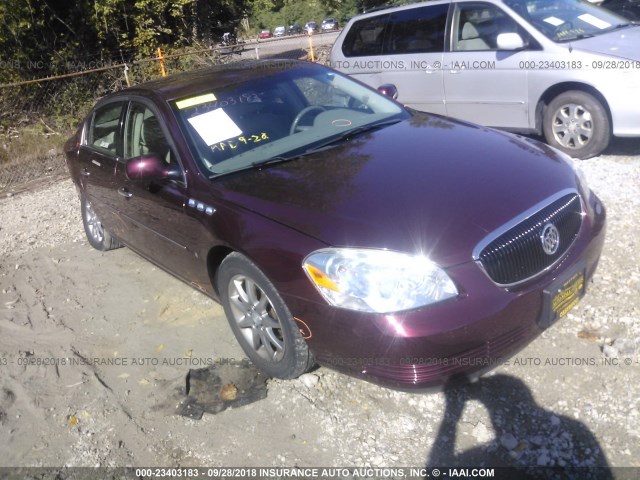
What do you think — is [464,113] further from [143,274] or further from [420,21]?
[143,274]

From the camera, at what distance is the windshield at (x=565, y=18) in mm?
6012

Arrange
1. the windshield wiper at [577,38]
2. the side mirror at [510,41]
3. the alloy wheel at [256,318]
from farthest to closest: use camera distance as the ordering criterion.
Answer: the side mirror at [510,41]
the windshield wiper at [577,38]
the alloy wheel at [256,318]

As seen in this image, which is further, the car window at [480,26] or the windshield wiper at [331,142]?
the car window at [480,26]

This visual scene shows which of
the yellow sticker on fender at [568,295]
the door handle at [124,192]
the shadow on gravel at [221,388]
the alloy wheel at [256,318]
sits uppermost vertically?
the door handle at [124,192]

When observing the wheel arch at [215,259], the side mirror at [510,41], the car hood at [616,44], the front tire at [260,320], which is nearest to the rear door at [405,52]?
the side mirror at [510,41]

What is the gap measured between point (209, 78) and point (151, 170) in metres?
0.97

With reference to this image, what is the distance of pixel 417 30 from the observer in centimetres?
710

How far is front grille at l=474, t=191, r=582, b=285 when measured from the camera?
2.64 meters

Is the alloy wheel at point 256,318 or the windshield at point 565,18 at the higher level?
the windshield at point 565,18

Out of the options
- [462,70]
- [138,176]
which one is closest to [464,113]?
[462,70]

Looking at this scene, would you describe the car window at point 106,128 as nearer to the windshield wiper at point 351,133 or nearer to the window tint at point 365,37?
the windshield wiper at point 351,133

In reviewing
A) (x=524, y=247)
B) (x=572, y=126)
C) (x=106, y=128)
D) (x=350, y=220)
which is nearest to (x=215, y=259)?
(x=350, y=220)

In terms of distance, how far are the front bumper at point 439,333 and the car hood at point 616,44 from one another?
3.54 m

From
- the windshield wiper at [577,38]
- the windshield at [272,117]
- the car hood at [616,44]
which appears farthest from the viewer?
the windshield wiper at [577,38]
